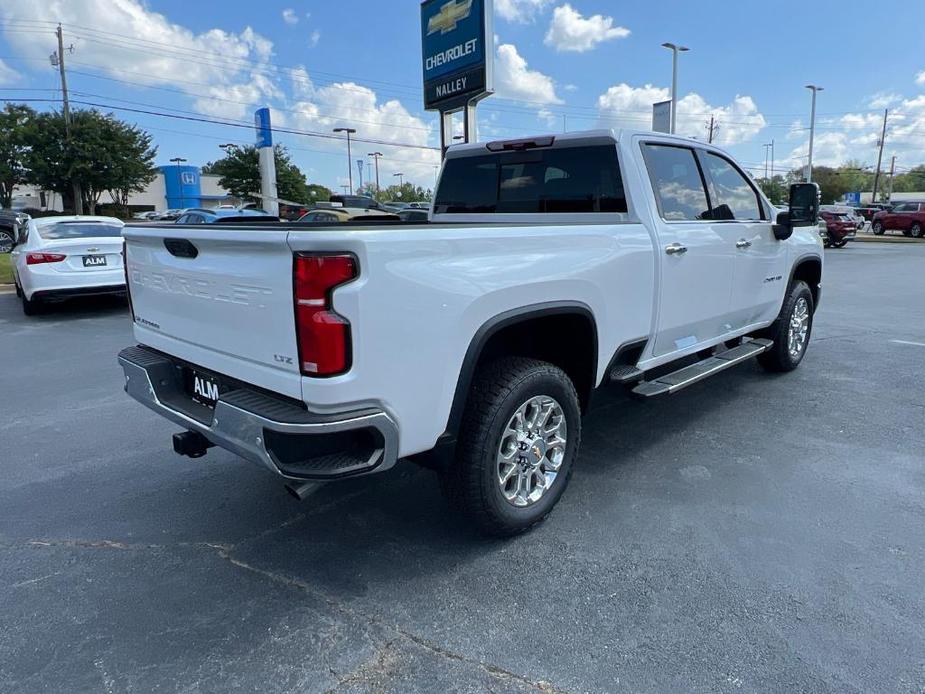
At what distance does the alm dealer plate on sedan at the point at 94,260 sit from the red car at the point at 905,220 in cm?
3425

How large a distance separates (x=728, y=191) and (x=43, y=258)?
8.85 metres

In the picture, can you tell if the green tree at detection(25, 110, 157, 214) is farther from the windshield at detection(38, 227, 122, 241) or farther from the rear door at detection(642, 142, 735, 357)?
the rear door at detection(642, 142, 735, 357)

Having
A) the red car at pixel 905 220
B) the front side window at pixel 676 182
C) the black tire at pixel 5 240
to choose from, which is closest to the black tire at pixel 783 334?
the front side window at pixel 676 182

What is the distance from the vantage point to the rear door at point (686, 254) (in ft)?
12.6

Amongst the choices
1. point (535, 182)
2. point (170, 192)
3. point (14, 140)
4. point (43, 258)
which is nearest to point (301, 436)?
point (535, 182)

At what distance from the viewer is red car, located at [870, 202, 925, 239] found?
100 ft

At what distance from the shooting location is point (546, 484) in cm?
324

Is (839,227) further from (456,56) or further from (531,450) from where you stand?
(531,450)

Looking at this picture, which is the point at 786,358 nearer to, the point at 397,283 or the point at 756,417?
the point at 756,417

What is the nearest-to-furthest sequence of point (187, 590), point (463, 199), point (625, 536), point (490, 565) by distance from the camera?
point (187, 590)
point (490, 565)
point (625, 536)
point (463, 199)

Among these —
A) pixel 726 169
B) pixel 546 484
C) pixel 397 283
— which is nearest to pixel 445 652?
pixel 546 484

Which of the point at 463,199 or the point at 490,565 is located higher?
the point at 463,199

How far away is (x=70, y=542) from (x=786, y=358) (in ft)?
18.5

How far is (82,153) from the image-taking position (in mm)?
41688
